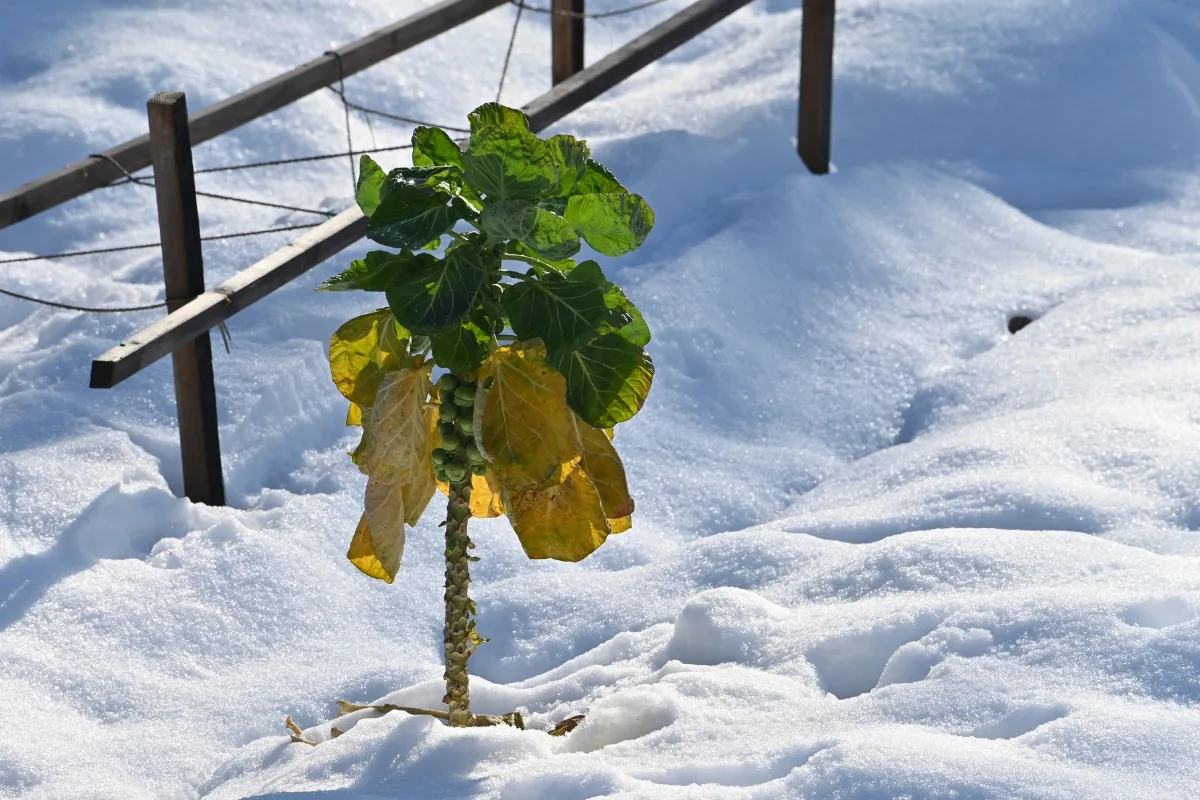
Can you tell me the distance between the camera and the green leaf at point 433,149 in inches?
76.6

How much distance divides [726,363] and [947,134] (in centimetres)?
156

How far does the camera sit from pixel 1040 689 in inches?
77.2

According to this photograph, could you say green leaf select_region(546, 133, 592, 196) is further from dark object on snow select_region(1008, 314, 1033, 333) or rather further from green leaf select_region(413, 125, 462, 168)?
dark object on snow select_region(1008, 314, 1033, 333)

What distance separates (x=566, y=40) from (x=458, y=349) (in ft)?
11.3

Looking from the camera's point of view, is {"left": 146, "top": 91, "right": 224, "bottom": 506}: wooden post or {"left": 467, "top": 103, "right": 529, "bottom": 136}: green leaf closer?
{"left": 467, "top": 103, "right": 529, "bottom": 136}: green leaf

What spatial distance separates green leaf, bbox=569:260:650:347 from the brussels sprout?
28cm

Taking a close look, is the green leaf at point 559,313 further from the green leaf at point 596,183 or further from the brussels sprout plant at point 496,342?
the green leaf at point 596,183

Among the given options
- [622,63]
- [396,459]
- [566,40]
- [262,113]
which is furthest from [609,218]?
[566,40]

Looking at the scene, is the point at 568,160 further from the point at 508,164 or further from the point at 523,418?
the point at 523,418

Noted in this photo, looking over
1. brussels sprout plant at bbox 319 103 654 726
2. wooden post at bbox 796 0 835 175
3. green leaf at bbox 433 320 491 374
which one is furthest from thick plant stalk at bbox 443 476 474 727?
wooden post at bbox 796 0 835 175

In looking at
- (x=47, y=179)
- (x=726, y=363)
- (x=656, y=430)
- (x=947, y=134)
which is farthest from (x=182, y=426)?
(x=947, y=134)

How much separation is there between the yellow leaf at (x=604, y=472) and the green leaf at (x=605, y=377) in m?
0.09

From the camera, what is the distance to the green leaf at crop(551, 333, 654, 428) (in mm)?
1909

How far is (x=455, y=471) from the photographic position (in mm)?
1989
